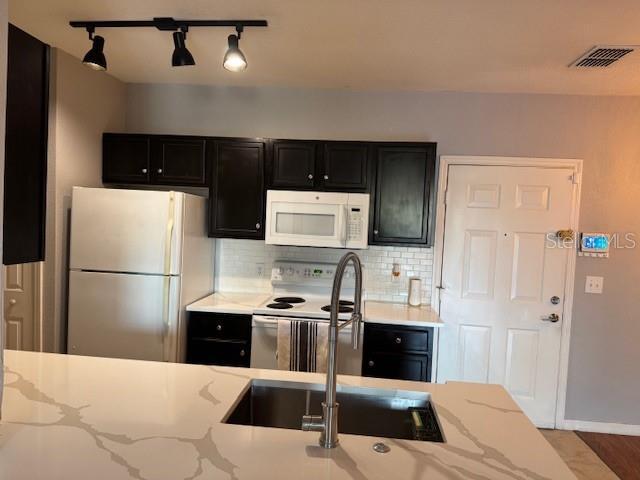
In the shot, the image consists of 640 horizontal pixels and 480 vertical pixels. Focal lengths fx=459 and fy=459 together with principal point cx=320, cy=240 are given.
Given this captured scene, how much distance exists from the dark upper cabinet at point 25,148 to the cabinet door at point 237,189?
195cm

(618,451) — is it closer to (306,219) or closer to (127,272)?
(306,219)

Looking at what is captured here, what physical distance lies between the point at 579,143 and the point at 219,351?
302 cm

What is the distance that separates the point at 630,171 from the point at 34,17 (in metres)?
3.97

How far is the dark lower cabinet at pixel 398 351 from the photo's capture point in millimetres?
3072

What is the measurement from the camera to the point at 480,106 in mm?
3469

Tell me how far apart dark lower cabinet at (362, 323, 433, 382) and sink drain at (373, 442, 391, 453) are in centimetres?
179

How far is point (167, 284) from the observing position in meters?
3.01

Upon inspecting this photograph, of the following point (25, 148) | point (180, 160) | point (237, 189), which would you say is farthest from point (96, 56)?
point (25, 148)

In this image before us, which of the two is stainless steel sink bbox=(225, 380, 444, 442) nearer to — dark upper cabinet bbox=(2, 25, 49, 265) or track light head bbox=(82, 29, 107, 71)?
dark upper cabinet bbox=(2, 25, 49, 265)

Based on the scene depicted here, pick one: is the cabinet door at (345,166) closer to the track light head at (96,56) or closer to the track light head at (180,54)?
the track light head at (180,54)

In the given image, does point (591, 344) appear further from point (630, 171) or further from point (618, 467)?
point (630, 171)

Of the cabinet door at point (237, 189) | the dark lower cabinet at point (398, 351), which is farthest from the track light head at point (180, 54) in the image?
the dark lower cabinet at point (398, 351)

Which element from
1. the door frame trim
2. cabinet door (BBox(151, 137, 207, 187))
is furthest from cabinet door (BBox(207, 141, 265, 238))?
the door frame trim

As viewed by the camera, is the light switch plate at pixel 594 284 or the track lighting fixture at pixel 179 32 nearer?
the track lighting fixture at pixel 179 32
